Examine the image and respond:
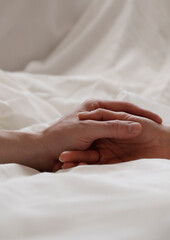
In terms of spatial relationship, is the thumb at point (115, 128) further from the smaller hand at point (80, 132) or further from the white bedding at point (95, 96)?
→ the white bedding at point (95, 96)

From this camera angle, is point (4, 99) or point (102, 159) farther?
point (4, 99)

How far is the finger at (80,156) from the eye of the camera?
0.86 metres

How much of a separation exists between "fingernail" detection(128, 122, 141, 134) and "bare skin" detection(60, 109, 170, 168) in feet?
0.14

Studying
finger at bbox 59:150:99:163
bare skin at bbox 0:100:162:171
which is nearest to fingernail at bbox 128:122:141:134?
bare skin at bbox 0:100:162:171

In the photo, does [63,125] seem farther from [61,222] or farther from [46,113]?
[61,222]

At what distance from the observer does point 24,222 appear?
55 centimetres

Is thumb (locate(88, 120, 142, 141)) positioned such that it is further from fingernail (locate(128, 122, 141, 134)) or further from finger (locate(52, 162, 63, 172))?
finger (locate(52, 162, 63, 172))

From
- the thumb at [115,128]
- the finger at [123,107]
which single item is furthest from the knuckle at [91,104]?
the thumb at [115,128]

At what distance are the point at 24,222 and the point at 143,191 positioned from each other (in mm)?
173

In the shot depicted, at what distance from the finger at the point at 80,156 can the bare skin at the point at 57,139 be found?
0.02 meters

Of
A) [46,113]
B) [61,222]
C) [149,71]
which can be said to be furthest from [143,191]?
[149,71]

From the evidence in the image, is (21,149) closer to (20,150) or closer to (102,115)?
(20,150)

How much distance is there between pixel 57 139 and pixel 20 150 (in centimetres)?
8

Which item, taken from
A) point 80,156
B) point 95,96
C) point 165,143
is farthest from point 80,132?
point 95,96
